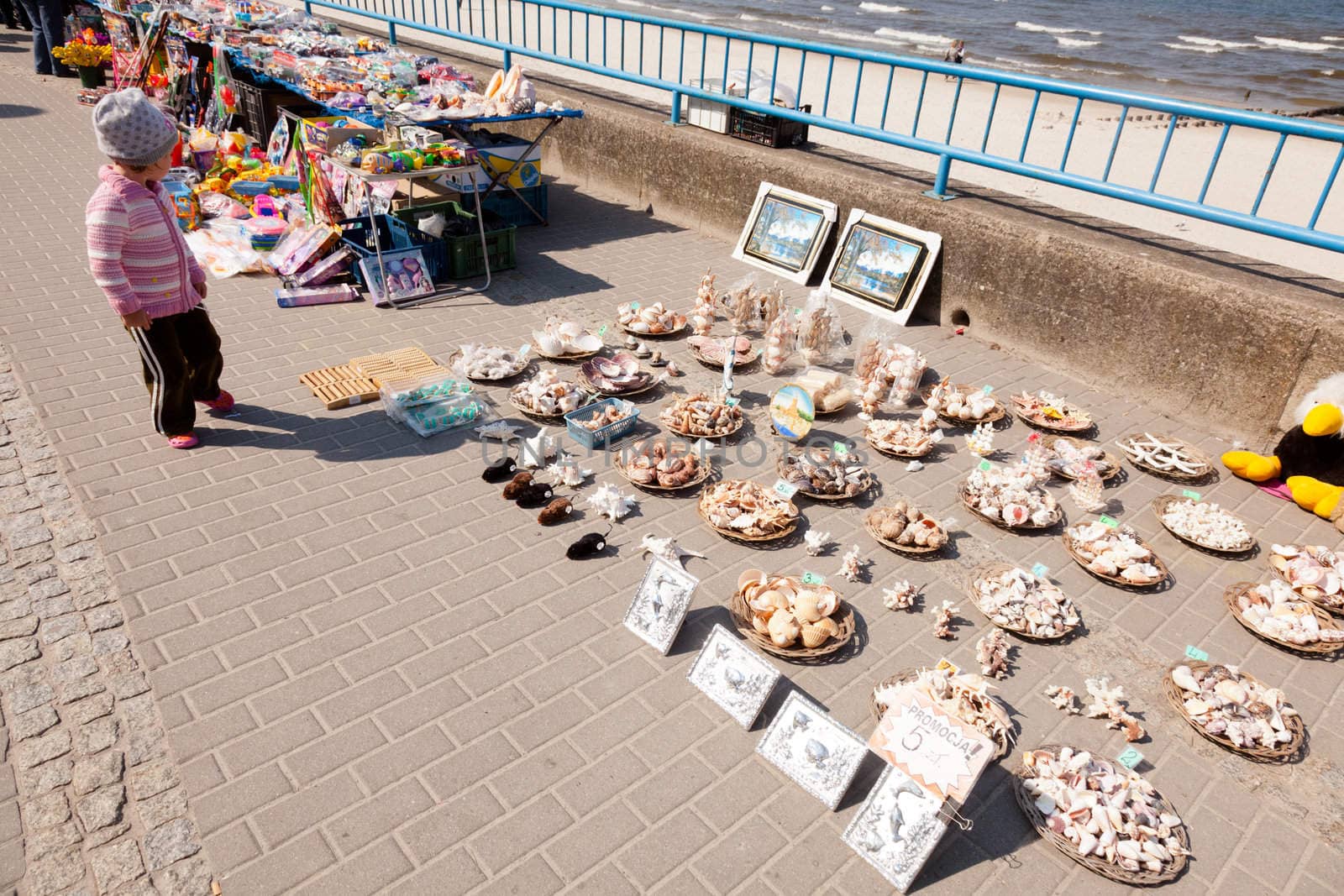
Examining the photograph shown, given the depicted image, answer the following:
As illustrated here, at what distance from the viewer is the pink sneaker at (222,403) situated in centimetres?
609

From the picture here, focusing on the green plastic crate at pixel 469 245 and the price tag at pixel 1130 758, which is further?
the green plastic crate at pixel 469 245

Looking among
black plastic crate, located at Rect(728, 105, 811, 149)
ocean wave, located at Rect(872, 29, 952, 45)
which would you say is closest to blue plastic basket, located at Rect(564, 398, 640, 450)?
black plastic crate, located at Rect(728, 105, 811, 149)

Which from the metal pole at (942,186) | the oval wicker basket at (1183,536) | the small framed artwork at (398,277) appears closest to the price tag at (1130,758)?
the oval wicker basket at (1183,536)

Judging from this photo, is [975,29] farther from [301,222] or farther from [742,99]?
[301,222]

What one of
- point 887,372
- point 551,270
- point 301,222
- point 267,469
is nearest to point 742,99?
point 551,270

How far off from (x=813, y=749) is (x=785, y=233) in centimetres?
670

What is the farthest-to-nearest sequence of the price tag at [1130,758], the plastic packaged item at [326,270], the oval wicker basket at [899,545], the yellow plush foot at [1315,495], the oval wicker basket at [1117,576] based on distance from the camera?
the plastic packaged item at [326,270] → the yellow plush foot at [1315,495] → the oval wicker basket at [899,545] → the oval wicker basket at [1117,576] → the price tag at [1130,758]

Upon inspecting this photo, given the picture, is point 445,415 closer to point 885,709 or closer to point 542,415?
point 542,415

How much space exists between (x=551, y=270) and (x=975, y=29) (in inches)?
1571

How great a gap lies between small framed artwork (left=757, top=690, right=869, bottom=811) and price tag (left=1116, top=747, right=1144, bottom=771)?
128cm

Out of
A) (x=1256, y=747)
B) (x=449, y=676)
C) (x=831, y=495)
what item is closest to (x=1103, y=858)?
(x=1256, y=747)

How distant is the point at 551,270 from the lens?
9.18 m

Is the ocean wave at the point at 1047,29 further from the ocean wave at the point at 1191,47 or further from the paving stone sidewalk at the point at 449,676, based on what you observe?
the paving stone sidewalk at the point at 449,676

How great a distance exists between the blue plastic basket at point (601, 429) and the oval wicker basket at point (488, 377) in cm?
86
